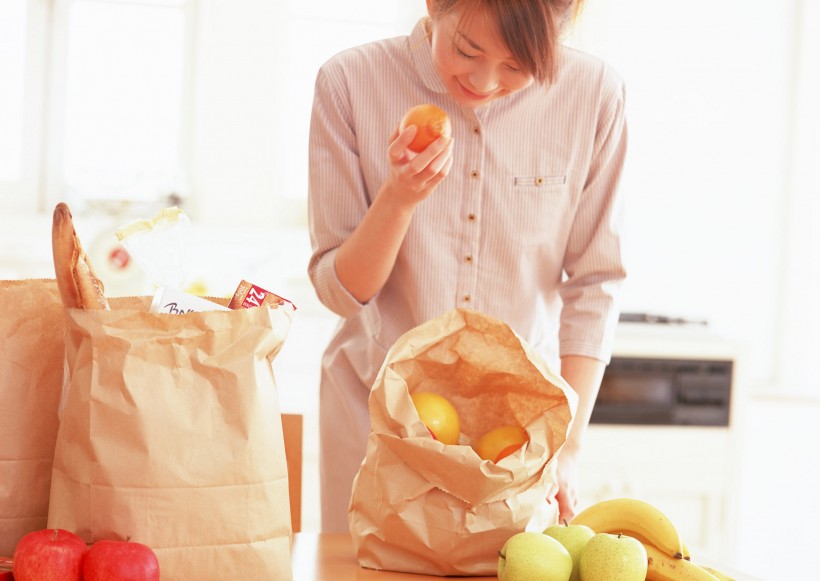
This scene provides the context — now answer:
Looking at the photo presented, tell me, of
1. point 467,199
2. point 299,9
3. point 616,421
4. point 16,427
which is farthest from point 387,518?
point 299,9

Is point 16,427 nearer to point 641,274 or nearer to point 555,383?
point 555,383

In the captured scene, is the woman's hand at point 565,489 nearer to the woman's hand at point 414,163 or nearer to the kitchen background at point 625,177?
the woman's hand at point 414,163

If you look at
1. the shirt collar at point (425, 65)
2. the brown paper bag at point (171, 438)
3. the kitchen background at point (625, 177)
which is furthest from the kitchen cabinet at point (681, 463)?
the brown paper bag at point (171, 438)

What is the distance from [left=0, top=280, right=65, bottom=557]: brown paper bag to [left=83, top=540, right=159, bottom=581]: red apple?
13 centimetres

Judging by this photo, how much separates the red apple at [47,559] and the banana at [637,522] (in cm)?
52

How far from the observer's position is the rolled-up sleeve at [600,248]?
1.40 m

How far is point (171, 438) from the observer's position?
81 cm

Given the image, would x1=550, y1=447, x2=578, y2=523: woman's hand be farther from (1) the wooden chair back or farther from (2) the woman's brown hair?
(2) the woman's brown hair

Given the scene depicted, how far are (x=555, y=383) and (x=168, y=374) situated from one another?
0.38m

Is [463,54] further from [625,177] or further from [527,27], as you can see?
[625,177]

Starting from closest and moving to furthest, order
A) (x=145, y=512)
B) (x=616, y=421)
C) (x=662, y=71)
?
(x=145, y=512)
(x=616, y=421)
(x=662, y=71)

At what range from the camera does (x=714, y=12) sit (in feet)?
11.6

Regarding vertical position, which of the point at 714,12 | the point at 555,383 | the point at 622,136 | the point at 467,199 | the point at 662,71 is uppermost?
the point at 714,12

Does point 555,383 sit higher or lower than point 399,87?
lower
